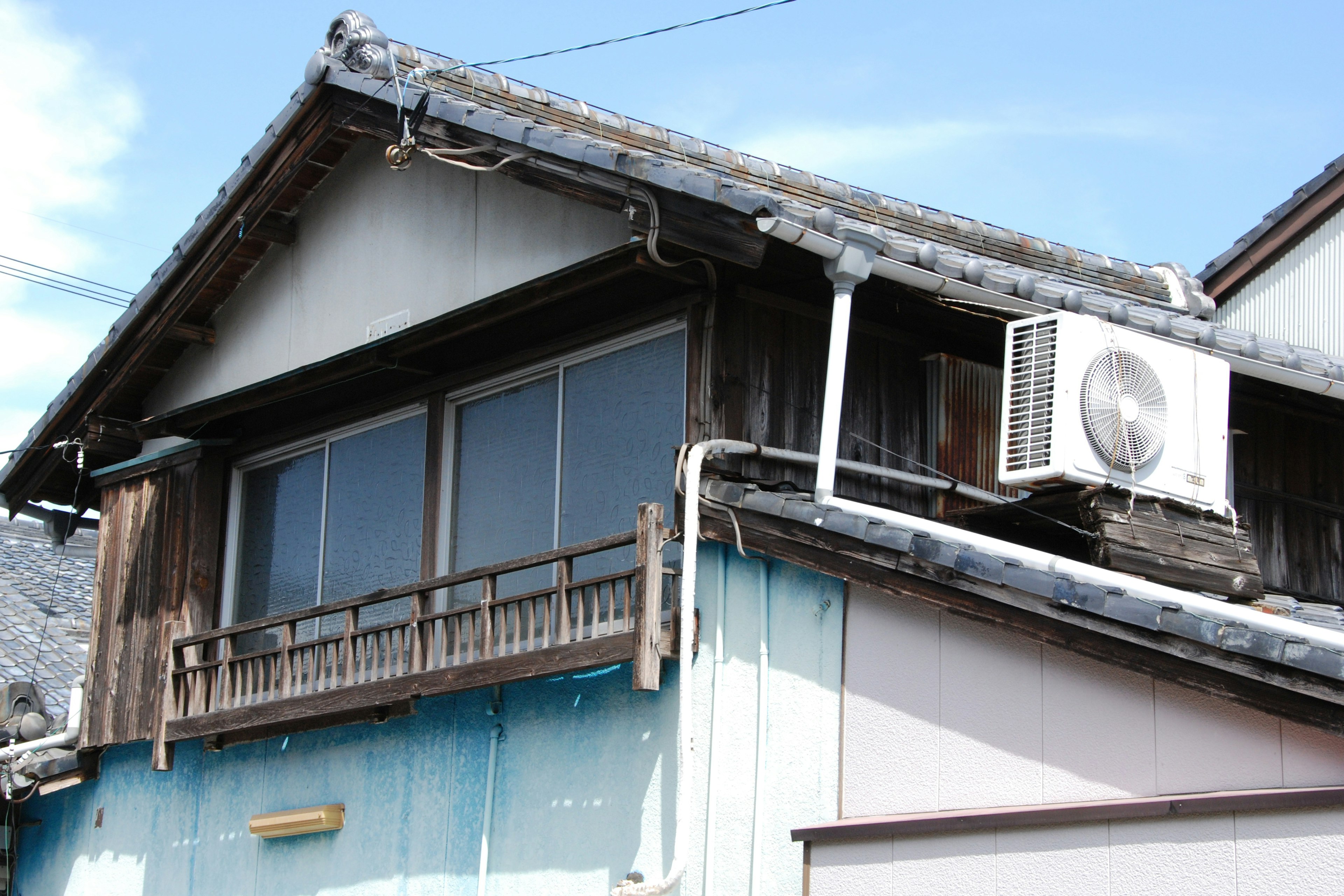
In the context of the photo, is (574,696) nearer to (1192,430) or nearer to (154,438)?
(1192,430)

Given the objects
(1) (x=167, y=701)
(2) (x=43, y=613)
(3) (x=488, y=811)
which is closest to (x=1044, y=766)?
(3) (x=488, y=811)

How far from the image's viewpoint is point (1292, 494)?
32.9 feet

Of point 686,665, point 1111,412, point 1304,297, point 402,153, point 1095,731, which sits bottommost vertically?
point 1095,731

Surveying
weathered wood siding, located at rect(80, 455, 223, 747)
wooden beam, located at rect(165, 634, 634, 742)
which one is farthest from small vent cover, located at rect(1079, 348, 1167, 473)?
weathered wood siding, located at rect(80, 455, 223, 747)

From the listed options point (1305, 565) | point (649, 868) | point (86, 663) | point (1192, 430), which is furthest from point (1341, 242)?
point (86, 663)

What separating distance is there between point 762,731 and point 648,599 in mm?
889

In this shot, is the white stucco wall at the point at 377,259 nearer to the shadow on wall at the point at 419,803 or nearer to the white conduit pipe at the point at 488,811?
the shadow on wall at the point at 419,803

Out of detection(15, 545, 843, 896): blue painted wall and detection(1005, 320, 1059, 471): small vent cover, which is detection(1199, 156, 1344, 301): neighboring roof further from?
detection(15, 545, 843, 896): blue painted wall

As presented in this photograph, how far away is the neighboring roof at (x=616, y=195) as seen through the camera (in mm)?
7859

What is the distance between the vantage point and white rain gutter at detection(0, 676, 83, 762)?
12.3m

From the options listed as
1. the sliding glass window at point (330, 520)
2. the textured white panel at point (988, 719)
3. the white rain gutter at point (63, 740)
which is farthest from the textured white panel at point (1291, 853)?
the white rain gutter at point (63, 740)

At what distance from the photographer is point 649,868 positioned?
781 centimetres

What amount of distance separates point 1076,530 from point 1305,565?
3.03 metres

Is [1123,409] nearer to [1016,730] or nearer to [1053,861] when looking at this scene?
[1016,730]
